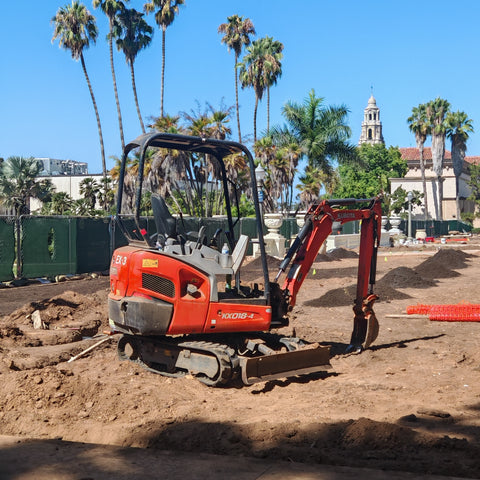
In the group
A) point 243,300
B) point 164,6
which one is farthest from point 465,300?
point 164,6

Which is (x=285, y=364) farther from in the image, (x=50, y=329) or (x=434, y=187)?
(x=434, y=187)

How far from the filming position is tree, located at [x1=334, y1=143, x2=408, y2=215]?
265 feet

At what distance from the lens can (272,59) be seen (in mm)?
52844

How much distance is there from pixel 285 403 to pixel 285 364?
30.8 inches

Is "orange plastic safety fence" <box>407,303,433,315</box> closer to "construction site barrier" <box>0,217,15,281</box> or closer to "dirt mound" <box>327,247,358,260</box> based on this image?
"construction site barrier" <box>0,217,15,281</box>

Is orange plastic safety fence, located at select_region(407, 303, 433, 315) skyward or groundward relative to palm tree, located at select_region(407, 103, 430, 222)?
groundward

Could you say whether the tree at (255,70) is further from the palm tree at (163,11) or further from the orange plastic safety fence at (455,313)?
the orange plastic safety fence at (455,313)

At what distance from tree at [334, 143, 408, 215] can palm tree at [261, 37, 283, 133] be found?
77.2 ft

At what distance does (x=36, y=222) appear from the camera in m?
21.4

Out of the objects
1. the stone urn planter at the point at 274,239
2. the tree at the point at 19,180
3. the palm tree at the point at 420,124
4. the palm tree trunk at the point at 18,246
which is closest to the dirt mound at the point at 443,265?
the stone urn planter at the point at 274,239

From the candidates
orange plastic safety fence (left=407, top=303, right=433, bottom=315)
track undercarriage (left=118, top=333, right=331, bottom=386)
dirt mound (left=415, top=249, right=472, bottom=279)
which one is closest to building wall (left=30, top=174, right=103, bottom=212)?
dirt mound (left=415, top=249, right=472, bottom=279)

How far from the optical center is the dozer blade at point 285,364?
7.61 meters

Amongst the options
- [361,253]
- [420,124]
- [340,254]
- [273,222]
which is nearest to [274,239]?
[273,222]

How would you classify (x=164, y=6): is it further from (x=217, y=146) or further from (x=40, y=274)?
(x=217, y=146)
